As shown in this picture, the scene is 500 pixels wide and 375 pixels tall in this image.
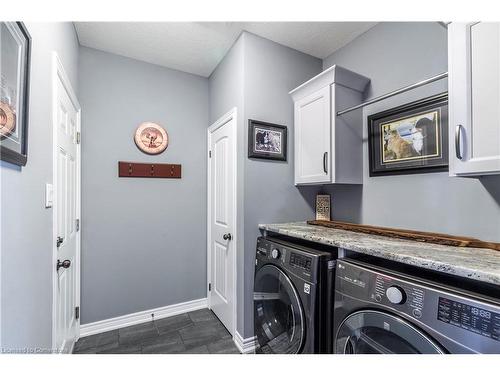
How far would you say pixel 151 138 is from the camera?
2205 mm

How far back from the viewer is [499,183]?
3.69 ft

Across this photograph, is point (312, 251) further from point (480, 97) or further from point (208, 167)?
point (208, 167)

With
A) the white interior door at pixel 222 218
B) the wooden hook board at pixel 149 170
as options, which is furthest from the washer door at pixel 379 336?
the wooden hook board at pixel 149 170

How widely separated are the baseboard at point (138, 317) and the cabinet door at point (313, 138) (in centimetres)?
173

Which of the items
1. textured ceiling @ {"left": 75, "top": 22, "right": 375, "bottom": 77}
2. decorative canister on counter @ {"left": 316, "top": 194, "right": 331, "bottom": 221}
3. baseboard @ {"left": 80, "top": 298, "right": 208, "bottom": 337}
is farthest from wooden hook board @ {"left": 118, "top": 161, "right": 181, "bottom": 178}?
decorative canister on counter @ {"left": 316, "top": 194, "right": 331, "bottom": 221}

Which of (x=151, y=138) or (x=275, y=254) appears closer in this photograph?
(x=275, y=254)

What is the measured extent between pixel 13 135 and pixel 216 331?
2.03m

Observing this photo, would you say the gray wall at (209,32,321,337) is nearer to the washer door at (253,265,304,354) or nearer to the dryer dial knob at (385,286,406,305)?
the washer door at (253,265,304,354)

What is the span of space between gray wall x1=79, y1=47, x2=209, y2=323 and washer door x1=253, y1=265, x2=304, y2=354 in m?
1.03

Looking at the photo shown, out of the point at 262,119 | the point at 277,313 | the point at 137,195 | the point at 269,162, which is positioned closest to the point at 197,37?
the point at 262,119

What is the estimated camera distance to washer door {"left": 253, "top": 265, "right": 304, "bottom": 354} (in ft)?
4.14

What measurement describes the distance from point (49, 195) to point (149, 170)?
3.58 feet

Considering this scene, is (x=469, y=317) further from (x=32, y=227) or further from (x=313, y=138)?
(x=32, y=227)

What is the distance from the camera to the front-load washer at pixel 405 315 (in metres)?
0.66
